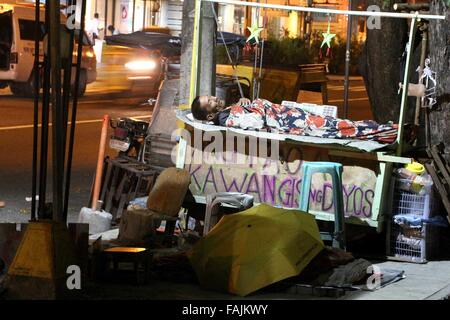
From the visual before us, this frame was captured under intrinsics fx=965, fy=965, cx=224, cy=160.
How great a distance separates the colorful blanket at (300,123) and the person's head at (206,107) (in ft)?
0.66

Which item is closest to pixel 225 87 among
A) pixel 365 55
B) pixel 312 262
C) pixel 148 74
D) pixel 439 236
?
pixel 365 55

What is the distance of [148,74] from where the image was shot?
87.6 ft

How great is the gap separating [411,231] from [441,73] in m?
1.74

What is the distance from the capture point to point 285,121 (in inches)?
355

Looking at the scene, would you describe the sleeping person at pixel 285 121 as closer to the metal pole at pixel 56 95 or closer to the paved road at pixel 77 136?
the paved road at pixel 77 136

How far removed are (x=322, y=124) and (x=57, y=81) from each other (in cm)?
311

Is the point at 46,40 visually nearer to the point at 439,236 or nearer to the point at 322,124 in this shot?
the point at 322,124

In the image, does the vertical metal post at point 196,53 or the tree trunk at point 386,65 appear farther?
the tree trunk at point 386,65

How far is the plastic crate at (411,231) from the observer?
340 inches

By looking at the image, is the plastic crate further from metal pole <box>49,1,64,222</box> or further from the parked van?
the parked van

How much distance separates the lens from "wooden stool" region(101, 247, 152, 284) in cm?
738

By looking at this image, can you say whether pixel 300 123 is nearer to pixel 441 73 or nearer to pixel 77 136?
pixel 441 73

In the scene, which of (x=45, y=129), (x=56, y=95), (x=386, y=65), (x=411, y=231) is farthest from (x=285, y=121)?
(x=386, y=65)

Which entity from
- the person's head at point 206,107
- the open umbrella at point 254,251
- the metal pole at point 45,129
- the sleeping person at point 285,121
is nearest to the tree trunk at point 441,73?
the sleeping person at point 285,121
